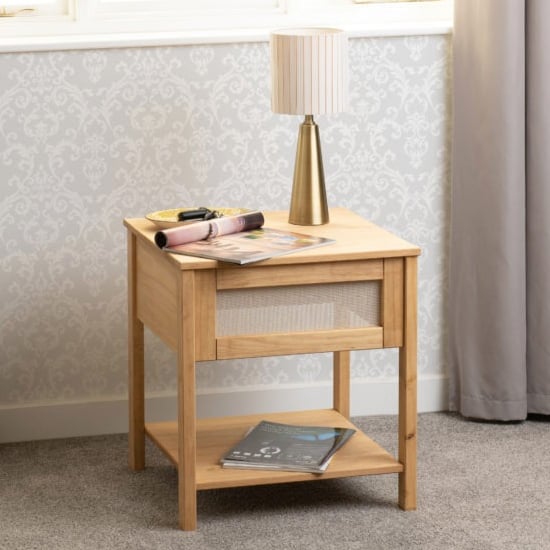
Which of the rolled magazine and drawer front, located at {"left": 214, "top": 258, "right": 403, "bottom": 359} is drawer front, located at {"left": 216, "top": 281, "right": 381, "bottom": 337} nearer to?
drawer front, located at {"left": 214, "top": 258, "right": 403, "bottom": 359}

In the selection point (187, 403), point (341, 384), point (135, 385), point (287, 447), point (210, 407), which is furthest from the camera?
point (210, 407)

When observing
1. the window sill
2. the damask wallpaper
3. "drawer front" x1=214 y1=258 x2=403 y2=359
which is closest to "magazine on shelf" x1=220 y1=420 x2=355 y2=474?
"drawer front" x1=214 y1=258 x2=403 y2=359

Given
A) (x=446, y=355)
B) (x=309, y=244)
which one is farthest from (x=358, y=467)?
(x=446, y=355)

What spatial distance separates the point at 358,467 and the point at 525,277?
76 cm

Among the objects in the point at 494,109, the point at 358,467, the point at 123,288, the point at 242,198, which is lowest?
the point at 358,467

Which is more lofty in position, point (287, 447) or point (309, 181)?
point (309, 181)

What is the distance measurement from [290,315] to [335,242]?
0.57ft

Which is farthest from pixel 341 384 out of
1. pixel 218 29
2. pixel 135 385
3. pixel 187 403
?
pixel 218 29

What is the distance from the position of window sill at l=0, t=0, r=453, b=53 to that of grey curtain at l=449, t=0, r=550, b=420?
0.45 ft

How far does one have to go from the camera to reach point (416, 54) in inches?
108

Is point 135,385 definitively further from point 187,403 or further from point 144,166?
point 144,166

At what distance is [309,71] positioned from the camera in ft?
7.47

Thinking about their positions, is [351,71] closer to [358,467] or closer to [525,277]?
[525,277]

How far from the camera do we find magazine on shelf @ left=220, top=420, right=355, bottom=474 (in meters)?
2.26
